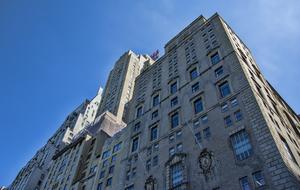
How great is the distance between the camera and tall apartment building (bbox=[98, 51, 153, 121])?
10606 centimetres

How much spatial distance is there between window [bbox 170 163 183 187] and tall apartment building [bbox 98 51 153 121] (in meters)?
62.7

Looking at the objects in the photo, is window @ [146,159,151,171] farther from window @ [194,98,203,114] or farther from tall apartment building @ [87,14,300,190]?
window @ [194,98,203,114]

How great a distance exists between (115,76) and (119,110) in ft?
104

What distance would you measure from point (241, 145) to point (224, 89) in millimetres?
10961

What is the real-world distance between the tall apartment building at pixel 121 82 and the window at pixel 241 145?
68498 mm

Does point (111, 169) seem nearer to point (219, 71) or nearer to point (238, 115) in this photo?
point (219, 71)

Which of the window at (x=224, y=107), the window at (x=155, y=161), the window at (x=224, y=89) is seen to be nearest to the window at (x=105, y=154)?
the window at (x=155, y=161)

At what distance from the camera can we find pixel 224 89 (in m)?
38.3

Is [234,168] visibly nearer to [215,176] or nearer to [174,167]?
[215,176]

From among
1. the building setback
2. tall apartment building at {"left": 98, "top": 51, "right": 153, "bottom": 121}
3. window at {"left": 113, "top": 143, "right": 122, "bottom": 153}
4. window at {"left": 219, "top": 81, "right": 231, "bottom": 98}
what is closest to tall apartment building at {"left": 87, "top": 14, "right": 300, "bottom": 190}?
window at {"left": 219, "top": 81, "right": 231, "bottom": 98}

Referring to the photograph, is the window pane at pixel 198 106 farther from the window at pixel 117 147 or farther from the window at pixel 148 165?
the window at pixel 117 147

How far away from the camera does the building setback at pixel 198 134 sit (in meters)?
27.5

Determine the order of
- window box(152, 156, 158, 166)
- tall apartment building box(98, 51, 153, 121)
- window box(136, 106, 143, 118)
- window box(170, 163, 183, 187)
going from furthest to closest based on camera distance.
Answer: tall apartment building box(98, 51, 153, 121)
window box(136, 106, 143, 118)
window box(152, 156, 158, 166)
window box(170, 163, 183, 187)

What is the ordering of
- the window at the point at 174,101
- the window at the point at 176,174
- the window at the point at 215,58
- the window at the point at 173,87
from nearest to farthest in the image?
the window at the point at 176,174 → the window at the point at 215,58 → the window at the point at 174,101 → the window at the point at 173,87
